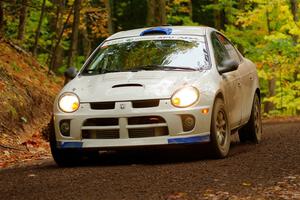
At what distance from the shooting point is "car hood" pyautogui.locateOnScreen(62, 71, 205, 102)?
23.2 ft

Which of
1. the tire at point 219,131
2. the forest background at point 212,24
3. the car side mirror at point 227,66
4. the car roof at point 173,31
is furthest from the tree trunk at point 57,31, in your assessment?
the tire at point 219,131

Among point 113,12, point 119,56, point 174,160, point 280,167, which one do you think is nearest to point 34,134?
point 119,56

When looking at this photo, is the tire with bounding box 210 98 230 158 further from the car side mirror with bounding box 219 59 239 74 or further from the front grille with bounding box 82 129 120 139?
the front grille with bounding box 82 129 120 139

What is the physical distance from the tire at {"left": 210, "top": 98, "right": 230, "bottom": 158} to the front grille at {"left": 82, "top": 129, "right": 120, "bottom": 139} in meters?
1.10

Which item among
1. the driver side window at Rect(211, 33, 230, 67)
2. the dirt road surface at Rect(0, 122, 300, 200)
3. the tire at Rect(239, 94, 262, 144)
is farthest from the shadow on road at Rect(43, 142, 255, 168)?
the driver side window at Rect(211, 33, 230, 67)

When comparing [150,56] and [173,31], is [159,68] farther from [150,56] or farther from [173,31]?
[173,31]

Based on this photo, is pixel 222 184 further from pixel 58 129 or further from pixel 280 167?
pixel 58 129

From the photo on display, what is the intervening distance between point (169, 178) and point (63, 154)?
192 centimetres

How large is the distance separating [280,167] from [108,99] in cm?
203

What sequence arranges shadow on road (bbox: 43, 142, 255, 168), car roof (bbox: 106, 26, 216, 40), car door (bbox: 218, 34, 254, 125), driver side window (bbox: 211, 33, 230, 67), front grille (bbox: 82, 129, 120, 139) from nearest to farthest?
front grille (bbox: 82, 129, 120, 139), shadow on road (bbox: 43, 142, 255, 168), driver side window (bbox: 211, 33, 230, 67), car roof (bbox: 106, 26, 216, 40), car door (bbox: 218, 34, 254, 125)

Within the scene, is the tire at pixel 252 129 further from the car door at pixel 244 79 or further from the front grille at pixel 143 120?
the front grille at pixel 143 120

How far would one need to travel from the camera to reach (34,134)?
1196cm

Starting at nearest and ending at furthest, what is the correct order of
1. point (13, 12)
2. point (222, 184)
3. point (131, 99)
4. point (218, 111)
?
point (222, 184) < point (131, 99) < point (218, 111) < point (13, 12)

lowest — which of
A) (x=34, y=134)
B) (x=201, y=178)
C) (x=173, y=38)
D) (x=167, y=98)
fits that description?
(x=34, y=134)
